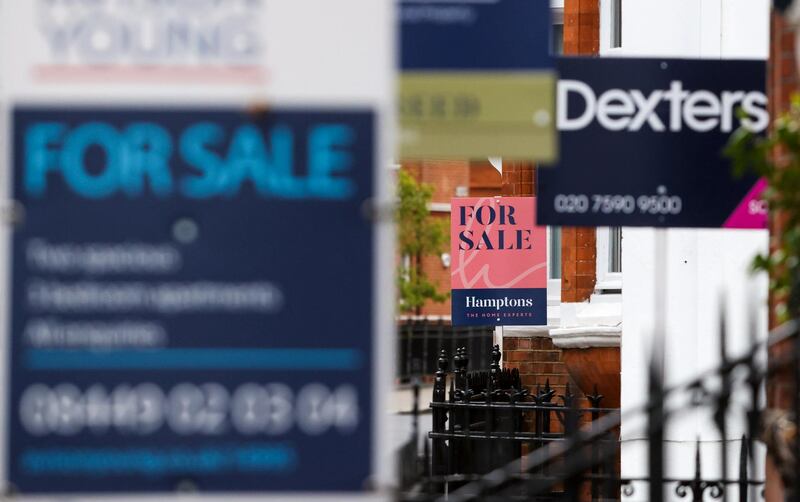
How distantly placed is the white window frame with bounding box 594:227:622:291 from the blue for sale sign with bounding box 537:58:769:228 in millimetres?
8226

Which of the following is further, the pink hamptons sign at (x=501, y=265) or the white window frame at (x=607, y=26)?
the white window frame at (x=607, y=26)

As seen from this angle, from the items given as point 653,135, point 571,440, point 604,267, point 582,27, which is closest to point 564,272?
point 604,267

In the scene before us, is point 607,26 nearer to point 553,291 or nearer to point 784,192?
point 553,291

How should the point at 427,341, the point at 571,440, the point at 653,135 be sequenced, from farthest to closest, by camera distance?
the point at 427,341 → the point at 653,135 → the point at 571,440

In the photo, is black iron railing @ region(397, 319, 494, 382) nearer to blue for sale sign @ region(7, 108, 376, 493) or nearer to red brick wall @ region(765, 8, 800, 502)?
red brick wall @ region(765, 8, 800, 502)

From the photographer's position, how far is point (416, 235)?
49531 millimetres

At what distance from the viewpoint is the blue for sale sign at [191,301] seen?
4215 mm

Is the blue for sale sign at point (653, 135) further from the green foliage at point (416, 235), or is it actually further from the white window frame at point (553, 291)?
the green foliage at point (416, 235)

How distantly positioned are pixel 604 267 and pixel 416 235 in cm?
3437

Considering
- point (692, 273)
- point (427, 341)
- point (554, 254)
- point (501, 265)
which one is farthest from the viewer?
point (427, 341)

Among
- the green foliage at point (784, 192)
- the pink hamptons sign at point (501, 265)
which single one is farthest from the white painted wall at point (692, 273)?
the pink hamptons sign at point (501, 265)

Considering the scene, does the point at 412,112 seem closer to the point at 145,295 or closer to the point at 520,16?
the point at 520,16

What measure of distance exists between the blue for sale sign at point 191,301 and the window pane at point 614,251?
35.5ft

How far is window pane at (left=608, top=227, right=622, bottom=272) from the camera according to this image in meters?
15.0
